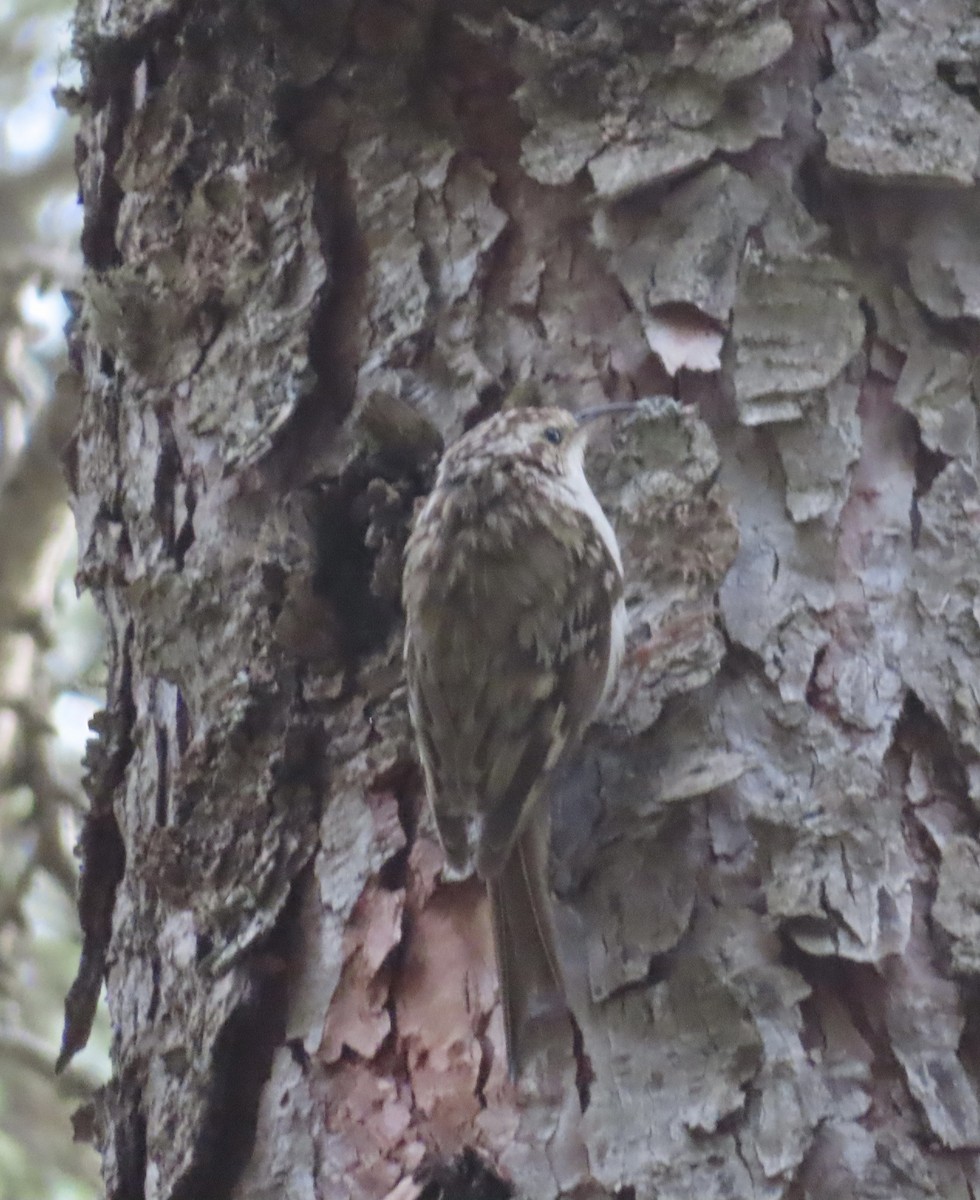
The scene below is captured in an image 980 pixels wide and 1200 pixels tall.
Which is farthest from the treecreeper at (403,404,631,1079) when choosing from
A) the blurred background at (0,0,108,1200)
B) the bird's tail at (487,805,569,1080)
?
the blurred background at (0,0,108,1200)

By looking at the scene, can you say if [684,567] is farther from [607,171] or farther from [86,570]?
[86,570]

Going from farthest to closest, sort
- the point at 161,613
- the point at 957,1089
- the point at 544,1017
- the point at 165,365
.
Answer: the point at 165,365 < the point at 161,613 < the point at 544,1017 < the point at 957,1089

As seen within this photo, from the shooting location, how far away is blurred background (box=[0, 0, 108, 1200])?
364 centimetres

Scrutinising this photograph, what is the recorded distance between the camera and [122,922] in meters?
1.99

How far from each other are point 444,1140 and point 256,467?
877 millimetres

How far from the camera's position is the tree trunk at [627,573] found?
158 cm

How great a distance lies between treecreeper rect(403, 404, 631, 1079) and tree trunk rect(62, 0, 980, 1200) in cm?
5

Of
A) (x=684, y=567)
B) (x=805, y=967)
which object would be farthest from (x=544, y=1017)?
(x=684, y=567)

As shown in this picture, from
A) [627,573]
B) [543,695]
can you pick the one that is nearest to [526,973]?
[543,695]

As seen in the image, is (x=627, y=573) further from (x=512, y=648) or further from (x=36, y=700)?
(x=36, y=700)

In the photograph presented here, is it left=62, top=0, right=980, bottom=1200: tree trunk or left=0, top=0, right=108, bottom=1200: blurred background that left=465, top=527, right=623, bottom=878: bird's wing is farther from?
left=0, top=0, right=108, bottom=1200: blurred background

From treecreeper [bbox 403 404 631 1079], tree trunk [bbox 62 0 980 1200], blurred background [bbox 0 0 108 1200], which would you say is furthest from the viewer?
blurred background [bbox 0 0 108 1200]

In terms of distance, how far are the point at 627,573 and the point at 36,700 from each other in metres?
2.43

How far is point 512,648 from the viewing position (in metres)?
1.99
